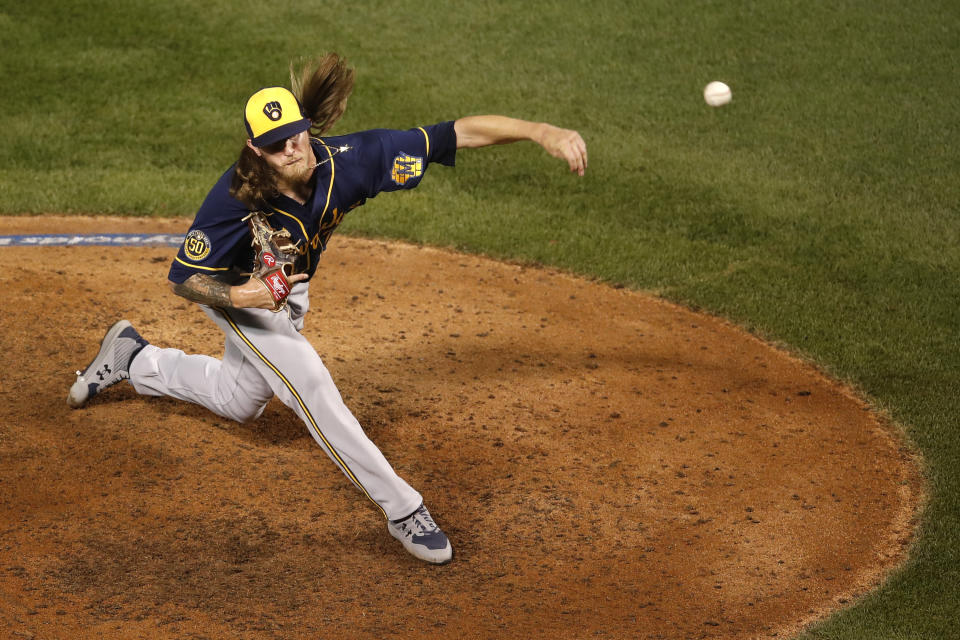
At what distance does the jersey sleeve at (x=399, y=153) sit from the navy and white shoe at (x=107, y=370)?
5.37 ft

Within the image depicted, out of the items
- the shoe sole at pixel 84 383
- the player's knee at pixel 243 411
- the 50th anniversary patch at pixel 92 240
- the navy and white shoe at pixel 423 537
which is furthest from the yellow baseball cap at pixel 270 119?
the 50th anniversary patch at pixel 92 240

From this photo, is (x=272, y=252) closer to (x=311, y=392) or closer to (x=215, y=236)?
(x=215, y=236)

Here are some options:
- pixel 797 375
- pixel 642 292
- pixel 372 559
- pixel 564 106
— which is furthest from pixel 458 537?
pixel 564 106

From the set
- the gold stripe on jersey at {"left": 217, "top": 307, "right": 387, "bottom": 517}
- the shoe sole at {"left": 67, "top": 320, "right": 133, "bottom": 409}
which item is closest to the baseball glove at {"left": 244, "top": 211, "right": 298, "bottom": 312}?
the gold stripe on jersey at {"left": 217, "top": 307, "right": 387, "bottom": 517}

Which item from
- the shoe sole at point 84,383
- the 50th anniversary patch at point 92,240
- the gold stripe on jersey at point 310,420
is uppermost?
the gold stripe on jersey at point 310,420

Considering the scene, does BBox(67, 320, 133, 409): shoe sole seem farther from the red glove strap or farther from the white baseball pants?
the red glove strap

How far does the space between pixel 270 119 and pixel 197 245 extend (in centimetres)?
59

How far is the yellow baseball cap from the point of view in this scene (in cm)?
465

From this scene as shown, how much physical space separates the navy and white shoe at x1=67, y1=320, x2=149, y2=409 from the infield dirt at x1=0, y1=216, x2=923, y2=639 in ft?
0.43

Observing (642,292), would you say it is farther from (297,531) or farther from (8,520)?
(8,520)

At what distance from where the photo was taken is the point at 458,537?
4.99 metres

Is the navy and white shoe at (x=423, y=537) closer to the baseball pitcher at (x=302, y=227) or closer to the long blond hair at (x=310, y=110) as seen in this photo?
the baseball pitcher at (x=302, y=227)

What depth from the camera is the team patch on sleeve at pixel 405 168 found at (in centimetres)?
511

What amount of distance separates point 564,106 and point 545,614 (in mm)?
7354
